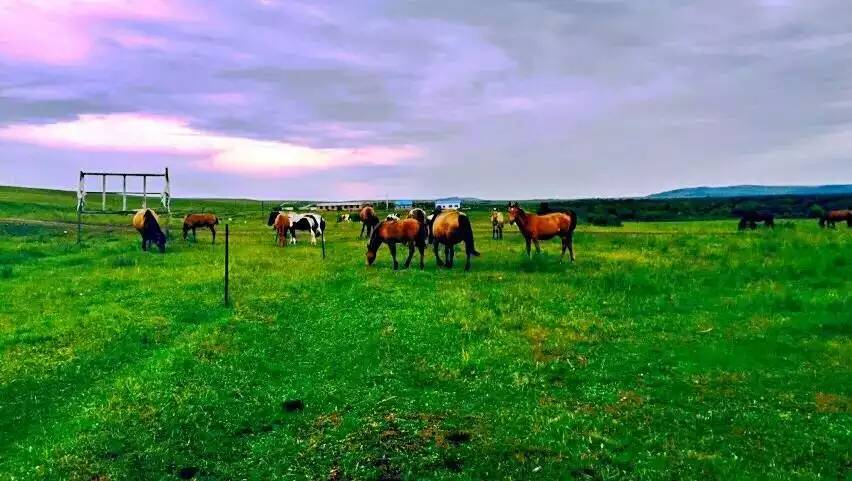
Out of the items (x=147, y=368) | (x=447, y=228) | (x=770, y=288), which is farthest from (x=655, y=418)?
(x=447, y=228)

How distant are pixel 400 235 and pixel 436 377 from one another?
51.8ft

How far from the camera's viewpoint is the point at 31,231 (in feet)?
152

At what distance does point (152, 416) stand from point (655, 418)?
783 centimetres

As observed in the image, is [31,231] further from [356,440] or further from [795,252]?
[795,252]

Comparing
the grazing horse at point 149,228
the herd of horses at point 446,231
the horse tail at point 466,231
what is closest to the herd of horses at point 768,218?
the herd of horses at point 446,231

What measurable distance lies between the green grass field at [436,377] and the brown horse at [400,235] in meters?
4.81

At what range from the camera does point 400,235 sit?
26438 mm

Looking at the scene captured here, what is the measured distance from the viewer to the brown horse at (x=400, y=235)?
2614 cm

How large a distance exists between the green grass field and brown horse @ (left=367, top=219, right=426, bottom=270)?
4.81m

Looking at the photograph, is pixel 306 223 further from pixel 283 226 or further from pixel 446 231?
pixel 446 231

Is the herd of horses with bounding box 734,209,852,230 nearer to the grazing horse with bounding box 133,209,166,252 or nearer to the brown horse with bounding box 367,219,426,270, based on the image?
the brown horse with bounding box 367,219,426,270

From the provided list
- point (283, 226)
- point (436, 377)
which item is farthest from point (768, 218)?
point (436, 377)

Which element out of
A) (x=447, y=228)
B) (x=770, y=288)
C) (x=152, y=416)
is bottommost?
(x=152, y=416)

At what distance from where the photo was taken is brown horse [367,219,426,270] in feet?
85.8
